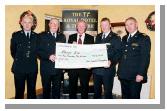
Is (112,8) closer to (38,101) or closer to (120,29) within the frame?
(120,29)

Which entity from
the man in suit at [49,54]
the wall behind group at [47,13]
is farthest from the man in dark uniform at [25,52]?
the wall behind group at [47,13]

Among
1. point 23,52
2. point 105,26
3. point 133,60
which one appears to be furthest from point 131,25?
point 23,52

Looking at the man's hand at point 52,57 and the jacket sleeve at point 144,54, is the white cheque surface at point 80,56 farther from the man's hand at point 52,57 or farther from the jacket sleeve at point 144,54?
the jacket sleeve at point 144,54

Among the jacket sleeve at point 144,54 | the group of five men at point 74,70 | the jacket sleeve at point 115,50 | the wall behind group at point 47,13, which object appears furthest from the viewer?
the wall behind group at point 47,13

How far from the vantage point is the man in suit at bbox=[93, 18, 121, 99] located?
3.51m

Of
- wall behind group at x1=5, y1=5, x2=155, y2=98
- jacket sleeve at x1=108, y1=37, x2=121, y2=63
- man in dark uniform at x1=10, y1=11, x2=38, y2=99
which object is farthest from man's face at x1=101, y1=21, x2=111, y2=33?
wall behind group at x1=5, y1=5, x2=155, y2=98

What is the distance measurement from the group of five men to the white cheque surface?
58mm

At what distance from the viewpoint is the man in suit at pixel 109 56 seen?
11.5ft

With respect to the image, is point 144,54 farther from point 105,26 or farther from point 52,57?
point 52,57

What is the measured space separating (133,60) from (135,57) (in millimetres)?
48

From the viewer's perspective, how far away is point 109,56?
3.58 meters

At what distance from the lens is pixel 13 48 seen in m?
3.51

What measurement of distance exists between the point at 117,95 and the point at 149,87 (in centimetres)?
63

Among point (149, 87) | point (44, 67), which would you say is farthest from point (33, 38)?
point (149, 87)
